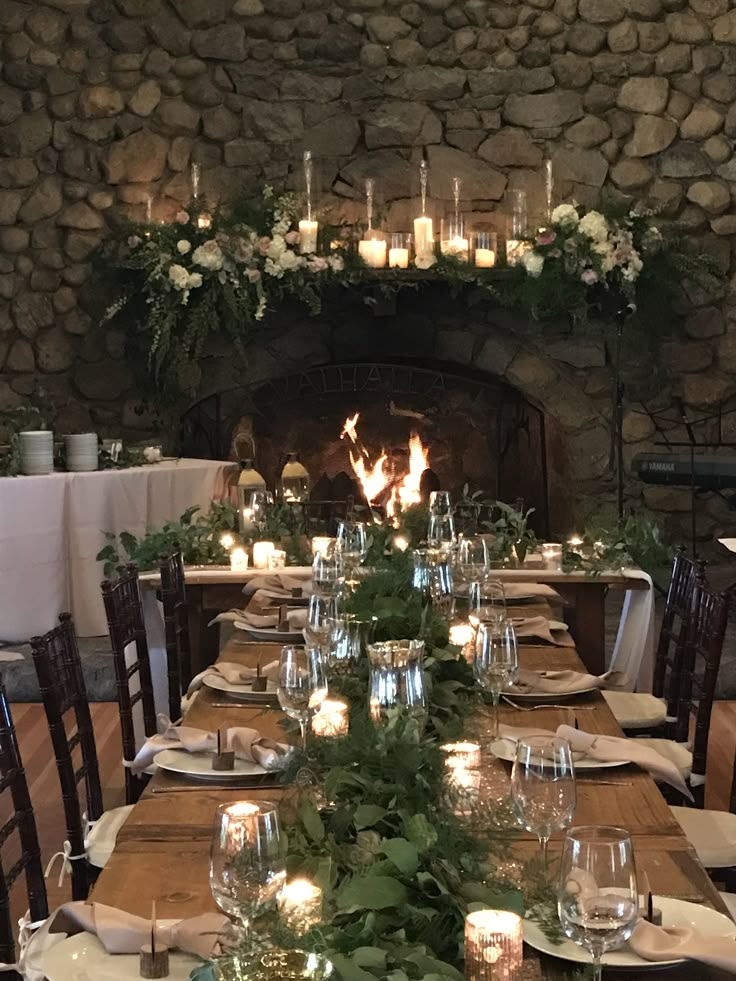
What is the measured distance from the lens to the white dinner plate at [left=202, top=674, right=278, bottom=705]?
2654 mm

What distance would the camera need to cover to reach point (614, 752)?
2.23m

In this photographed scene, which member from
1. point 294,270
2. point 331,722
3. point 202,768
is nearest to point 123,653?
point 202,768

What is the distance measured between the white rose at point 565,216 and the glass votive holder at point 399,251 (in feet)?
2.40

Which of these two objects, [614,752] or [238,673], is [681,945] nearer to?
[614,752]

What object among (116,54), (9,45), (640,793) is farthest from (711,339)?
(640,793)

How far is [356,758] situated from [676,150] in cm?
566

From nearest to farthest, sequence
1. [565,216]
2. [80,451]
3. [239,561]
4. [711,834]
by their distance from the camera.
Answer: [711,834]
[239,561]
[80,451]
[565,216]

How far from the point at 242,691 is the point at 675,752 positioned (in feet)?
3.55

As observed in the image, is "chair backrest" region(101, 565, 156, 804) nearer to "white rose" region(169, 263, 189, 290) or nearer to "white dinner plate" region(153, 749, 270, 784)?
"white dinner plate" region(153, 749, 270, 784)

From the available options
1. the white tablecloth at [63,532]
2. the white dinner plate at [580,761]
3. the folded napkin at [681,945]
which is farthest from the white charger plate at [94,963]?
the white tablecloth at [63,532]

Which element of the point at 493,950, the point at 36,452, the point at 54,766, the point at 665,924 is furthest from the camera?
the point at 36,452

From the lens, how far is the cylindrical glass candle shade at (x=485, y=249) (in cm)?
658

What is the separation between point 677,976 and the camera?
148 cm

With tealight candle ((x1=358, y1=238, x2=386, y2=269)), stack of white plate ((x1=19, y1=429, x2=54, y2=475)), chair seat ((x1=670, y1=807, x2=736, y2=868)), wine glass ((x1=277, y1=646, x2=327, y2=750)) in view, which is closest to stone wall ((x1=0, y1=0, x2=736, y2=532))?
tealight candle ((x1=358, y1=238, x2=386, y2=269))
